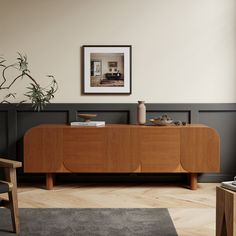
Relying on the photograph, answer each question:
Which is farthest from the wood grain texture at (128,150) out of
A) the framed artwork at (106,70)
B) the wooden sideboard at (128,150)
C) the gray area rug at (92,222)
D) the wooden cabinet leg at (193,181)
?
the gray area rug at (92,222)

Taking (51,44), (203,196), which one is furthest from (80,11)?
(203,196)

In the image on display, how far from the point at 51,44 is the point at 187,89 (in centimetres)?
158

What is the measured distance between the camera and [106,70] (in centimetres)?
464

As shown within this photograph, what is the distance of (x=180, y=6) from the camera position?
4.60 meters

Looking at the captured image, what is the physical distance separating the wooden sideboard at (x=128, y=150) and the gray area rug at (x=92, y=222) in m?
0.75

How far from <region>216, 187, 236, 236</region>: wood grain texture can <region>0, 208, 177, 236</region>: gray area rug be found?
0.49m

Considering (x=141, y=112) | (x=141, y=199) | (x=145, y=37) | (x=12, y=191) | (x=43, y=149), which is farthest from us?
(x=145, y=37)

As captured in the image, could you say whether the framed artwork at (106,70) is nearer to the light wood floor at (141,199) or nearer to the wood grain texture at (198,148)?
the wood grain texture at (198,148)

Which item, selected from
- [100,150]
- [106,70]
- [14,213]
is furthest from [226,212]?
[106,70]

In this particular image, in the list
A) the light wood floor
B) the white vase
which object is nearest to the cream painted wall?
the white vase

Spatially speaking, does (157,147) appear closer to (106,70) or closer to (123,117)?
(123,117)

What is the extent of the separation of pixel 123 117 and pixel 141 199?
3.49ft

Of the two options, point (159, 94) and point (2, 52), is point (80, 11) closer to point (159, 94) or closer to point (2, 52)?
point (2, 52)

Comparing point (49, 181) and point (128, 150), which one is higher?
point (128, 150)
